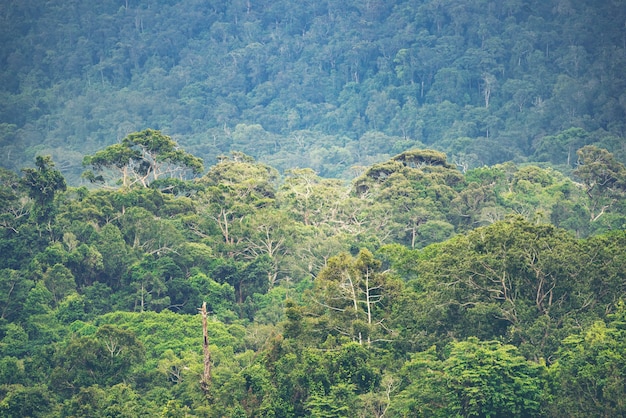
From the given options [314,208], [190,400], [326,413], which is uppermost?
[326,413]

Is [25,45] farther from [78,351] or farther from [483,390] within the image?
[483,390]

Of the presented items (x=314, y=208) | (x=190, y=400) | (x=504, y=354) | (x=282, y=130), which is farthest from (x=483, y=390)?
(x=282, y=130)

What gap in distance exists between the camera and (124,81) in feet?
453

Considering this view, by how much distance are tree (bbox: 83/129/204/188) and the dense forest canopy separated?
43181 millimetres

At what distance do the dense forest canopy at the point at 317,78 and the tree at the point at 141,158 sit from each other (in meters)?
43.2

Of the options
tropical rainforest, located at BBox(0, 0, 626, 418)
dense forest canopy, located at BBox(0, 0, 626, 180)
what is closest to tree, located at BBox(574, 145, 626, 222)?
tropical rainforest, located at BBox(0, 0, 626, 418)

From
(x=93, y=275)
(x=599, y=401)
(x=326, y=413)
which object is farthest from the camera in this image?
(x=93, y=275)

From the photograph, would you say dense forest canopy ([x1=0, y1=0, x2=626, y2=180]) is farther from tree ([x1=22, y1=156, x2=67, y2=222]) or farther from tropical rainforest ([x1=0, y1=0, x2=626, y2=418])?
tree ([x1=22, y1=156, x2=67, y2=222])

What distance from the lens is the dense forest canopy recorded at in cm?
11194

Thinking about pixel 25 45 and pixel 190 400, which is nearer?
pixel 190 400

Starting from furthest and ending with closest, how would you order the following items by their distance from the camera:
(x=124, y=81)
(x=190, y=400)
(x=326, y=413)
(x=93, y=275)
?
(x=124, y=81) < (x=93, y=275) < (x=190, y=400) < (x=326, y=413)

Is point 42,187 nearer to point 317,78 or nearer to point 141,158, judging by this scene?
point 141,158

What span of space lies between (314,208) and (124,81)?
81408 mm

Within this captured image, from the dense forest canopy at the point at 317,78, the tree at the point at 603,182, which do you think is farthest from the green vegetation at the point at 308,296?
the dense forest canopy at the point at 317,78
